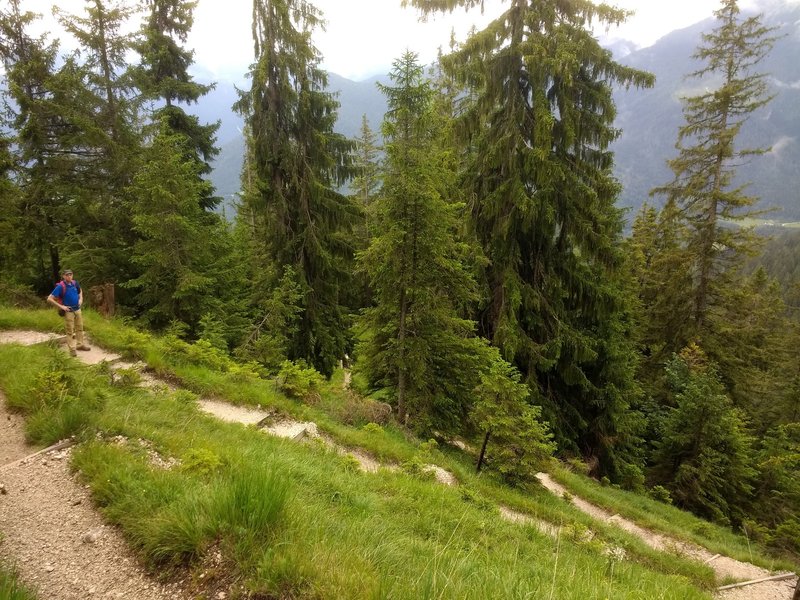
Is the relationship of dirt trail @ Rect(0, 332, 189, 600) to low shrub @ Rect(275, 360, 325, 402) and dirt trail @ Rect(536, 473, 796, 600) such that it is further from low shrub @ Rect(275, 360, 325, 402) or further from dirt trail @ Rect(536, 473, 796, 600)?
dirt trail @ Rect(536, 473, 796, 600)

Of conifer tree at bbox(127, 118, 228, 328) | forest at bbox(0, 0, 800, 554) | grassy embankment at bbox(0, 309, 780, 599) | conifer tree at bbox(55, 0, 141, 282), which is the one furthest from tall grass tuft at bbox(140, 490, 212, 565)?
conifer tree at bbox(55, 0, 141, 282)

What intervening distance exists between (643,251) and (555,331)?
1957 centimetres

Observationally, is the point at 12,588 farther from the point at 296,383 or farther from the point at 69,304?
the point at 69,304

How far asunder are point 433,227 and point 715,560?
9709 millimetres

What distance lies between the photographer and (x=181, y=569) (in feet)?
9.51

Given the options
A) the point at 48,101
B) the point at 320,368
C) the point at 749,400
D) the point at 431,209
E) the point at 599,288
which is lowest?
the point at 749,400

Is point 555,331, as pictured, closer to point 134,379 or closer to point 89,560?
point 134,379

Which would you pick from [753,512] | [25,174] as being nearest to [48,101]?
[25,174]

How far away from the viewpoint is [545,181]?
444 inches

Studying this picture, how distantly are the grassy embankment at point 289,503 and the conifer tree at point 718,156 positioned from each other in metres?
16.1

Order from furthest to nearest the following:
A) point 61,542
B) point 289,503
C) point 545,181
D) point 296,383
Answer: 1. point 545,181
2. point 296,383
3. point 61,542
4. point 289,503

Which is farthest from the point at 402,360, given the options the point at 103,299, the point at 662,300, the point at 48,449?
the point at 662,300

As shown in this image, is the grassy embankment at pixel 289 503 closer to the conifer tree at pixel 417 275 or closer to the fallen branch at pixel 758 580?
the fallen branch at pixel 758 580

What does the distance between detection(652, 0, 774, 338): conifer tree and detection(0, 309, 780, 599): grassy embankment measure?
52.9 feet
